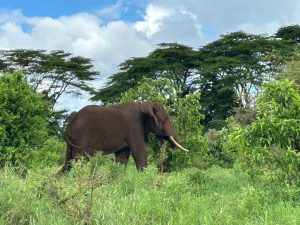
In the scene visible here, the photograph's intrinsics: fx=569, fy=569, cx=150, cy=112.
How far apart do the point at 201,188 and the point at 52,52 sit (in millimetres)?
25563

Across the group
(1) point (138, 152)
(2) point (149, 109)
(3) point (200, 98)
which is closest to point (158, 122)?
(2) point (149, 109)

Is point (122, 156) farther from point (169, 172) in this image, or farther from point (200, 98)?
point (200, 98)

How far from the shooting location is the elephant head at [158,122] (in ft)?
35.4

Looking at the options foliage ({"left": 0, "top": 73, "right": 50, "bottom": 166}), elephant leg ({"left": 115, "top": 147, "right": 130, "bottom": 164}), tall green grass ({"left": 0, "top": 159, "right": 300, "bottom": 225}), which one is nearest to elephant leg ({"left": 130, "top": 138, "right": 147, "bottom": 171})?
elephant leg ({"left": 115, "top": 147, "right": 130, "bottom": 164})

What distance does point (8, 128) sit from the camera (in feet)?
36.0

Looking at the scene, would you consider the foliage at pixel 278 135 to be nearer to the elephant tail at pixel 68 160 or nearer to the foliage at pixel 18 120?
the elephant tail at pixel 68 160

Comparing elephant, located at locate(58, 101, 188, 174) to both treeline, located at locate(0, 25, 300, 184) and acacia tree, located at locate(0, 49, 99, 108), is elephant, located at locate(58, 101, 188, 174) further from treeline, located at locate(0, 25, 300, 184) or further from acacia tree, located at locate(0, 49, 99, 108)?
acacia tree, located at locate(0, 49, 99, 108)

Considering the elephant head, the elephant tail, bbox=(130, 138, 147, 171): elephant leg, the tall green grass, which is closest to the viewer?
the tall green grass

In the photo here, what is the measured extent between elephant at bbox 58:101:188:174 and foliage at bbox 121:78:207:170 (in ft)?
1.57

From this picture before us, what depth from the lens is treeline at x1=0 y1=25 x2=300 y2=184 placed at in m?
7.25

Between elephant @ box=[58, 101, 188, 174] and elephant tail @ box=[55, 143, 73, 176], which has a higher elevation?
elephant @ box=[58, 101, 188, 174]

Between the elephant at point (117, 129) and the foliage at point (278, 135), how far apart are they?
3582 mm

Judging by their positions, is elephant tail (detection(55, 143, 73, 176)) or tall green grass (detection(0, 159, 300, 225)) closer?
tall green grass (detection(0, 159, 300, 225))

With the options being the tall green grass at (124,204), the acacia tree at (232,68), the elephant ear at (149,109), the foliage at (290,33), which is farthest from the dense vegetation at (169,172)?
the foliage at (290,33)
